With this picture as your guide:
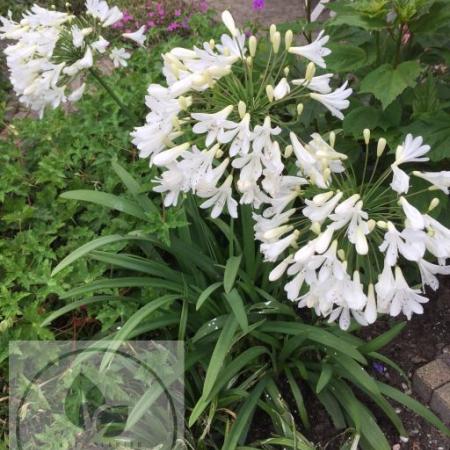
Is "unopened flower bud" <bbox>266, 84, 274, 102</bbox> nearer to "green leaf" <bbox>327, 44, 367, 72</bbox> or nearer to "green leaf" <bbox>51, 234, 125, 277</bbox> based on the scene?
"green leaf" <bbox>327, 44, 367, 72</bbox>

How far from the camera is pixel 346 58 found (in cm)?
203

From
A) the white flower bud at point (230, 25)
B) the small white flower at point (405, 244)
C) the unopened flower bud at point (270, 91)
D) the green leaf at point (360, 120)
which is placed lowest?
the green leaf at point (360, 120)

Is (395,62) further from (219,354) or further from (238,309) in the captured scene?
(219,354)

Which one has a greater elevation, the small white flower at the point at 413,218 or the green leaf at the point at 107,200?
the green leaf at the point at 107,200

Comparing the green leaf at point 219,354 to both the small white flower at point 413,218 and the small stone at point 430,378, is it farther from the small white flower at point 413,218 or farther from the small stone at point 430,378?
the small stone at point 430,378

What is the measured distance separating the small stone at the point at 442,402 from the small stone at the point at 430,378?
0.06 ft

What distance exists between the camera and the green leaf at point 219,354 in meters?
1.77

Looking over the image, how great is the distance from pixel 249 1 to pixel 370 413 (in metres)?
4.45

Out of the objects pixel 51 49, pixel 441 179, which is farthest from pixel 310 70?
pixel 51 49

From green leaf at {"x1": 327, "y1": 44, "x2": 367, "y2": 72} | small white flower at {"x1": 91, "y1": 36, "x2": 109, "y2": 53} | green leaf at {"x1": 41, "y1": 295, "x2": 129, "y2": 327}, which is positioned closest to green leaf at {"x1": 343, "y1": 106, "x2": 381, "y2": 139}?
green leaf at {"x1": 327, "y1": 44, "x2": 367, "y2": 72}

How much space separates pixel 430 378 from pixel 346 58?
138 cm

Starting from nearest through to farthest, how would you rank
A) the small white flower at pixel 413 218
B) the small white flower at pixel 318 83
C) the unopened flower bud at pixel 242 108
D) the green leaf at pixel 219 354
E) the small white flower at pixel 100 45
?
the small white flower at pixel 413 218, the unopened flower bud at pixel 242 108, the small white flower at pixel 318 83, the green leaf at pixel 219 354, the small white flower at pixel 100 45

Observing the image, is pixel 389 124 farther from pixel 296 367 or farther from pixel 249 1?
pixel 249 1

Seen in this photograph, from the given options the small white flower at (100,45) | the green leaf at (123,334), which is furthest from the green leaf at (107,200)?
the small white flower at (100,45)
